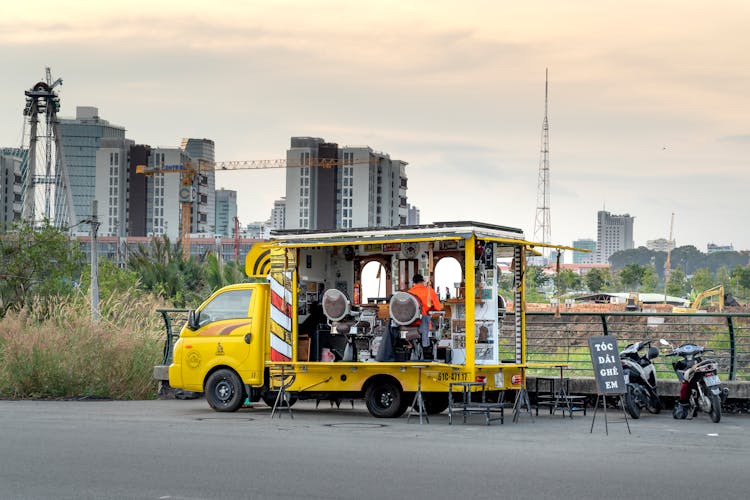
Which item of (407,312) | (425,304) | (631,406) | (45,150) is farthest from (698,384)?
(45,150)

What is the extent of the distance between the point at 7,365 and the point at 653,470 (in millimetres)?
14649

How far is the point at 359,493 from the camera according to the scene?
10273 mm

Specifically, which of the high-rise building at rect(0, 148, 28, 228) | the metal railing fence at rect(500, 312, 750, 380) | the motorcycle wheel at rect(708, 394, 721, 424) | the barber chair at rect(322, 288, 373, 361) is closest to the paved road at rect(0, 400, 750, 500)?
the motorcycle wheel at rect(708, 394, 721, 424)

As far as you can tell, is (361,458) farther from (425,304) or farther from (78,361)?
(78,361)

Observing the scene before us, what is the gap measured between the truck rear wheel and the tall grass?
6286 mm

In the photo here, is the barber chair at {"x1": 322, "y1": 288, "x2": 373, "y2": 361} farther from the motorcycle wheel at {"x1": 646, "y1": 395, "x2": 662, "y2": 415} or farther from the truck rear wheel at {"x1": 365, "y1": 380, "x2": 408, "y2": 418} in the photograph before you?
the motorcycle wheel at {"x1": 646, "y1": 395, "x2": 662, "y2": 415}

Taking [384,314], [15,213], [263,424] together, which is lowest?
[263,424]

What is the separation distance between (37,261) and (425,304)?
23.6 metres

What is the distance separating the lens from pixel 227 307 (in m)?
19.4

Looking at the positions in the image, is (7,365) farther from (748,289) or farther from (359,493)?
(748,289)

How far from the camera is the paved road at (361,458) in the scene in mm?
10492

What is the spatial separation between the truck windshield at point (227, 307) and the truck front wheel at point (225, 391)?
0.87m

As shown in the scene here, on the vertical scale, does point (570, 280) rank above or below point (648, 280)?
below

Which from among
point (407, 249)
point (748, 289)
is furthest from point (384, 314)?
point (748, 289)
